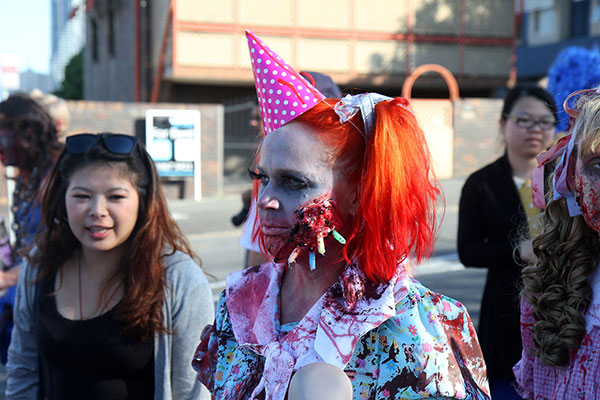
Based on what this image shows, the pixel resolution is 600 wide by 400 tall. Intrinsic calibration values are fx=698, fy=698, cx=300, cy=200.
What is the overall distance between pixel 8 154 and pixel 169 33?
14747mm

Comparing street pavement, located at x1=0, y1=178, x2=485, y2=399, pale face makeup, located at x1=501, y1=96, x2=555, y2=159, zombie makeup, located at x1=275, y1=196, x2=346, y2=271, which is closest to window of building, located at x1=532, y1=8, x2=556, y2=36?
street pavement, located at x1=0, y1=178, x2=485, y2=399

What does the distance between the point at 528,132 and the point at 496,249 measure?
0.65 metres

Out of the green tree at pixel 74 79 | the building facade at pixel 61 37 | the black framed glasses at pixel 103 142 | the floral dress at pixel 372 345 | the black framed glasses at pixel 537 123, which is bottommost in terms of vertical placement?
the floral dress at pixel 372 345

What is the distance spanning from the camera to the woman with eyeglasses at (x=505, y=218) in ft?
10.3

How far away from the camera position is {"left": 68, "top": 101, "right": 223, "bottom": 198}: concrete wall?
14282 millimetres

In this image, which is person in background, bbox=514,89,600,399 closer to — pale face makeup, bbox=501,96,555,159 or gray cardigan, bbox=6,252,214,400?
gray cardigan, bbox=6,252,214,400

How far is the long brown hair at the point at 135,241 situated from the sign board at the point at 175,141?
1210cm

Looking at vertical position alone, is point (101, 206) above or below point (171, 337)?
above

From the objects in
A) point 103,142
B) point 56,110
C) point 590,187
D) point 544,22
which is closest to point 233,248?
point 56,110

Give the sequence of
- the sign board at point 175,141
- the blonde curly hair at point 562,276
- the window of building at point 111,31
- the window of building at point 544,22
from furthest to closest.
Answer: the window of building at point 544,22, the window of building at point 111,31, the sign board at point 175,141, the blonde curly hair at point 562,276

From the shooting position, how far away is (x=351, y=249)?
1539mm

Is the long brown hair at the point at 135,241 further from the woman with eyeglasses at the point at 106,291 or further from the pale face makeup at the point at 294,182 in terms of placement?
the pale face makeup at the point at 294,182

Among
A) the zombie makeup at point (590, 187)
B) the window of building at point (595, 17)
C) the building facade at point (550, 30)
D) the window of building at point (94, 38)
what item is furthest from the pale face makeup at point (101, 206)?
the window of building at point (94, 38)

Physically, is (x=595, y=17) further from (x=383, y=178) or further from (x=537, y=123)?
(x=383, y=178)
